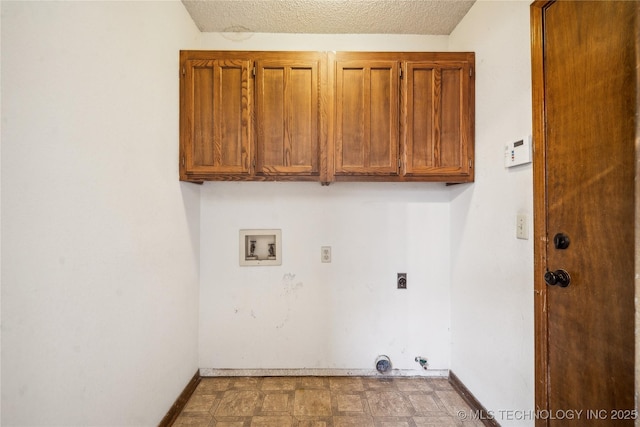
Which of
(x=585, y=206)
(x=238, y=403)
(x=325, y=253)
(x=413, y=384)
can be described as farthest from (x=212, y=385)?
(x=585, y=206)

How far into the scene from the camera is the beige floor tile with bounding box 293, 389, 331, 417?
5.29ft

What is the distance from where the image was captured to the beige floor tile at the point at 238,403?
161cm

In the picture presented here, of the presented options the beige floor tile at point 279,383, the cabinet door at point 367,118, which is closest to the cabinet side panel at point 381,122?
the cabinet door at point 367,118

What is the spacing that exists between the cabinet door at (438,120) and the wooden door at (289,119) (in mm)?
568

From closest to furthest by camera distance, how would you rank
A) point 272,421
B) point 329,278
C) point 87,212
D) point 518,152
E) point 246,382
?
1. point 87,212
2. point 518,152
3. point 272,421
4. point 246,382
5. point 329,278

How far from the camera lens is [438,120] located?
1668mm

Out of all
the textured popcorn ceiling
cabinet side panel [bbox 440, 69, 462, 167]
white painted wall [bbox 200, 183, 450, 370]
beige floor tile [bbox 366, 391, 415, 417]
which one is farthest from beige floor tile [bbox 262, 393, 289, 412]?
the textured popcorn ceiling

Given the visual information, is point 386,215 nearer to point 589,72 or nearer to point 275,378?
point 589,72

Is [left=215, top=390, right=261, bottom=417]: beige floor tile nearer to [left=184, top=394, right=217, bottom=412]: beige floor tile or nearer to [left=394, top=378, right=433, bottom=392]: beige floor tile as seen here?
[left=184, top=394, right=217, bottom=412]: beige floor tile

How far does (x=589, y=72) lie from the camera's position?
96cm

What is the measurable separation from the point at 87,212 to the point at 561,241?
1802mm

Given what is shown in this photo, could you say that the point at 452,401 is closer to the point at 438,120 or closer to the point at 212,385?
the point at 212,385

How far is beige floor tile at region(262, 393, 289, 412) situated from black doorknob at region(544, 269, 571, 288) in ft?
5.11

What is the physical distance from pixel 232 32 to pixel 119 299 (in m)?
1.90
